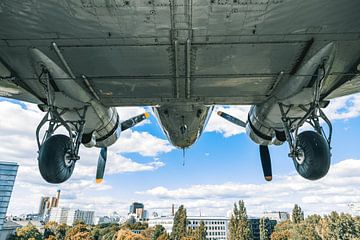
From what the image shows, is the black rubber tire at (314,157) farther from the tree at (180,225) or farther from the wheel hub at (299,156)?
the tree at (180,225)

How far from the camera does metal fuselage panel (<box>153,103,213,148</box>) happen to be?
9.48m

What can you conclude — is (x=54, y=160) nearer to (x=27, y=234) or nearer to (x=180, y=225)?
(x=180, y=225)

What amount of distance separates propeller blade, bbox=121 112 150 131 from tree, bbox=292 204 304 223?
197 feet

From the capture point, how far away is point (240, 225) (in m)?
51.1

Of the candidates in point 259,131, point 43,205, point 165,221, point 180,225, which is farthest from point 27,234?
point 43,205

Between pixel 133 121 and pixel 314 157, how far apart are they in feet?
27.3

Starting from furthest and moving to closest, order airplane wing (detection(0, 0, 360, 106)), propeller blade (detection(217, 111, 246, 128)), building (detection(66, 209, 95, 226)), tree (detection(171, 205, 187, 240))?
1. building (detection(66, 209, 95, 226))
2. tree (detection(171, 205, 187, 240))
3. propeller blade (detection(217, 111, 246, 128))
4. airplane wing (detection(0, 0, 360, 106))

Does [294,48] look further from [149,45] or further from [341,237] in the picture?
[341,237]

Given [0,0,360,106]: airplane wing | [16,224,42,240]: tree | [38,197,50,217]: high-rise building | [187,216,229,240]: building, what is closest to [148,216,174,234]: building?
[187,216,229,240]: building

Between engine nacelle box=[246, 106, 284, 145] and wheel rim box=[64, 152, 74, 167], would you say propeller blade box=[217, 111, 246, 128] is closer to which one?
engine nacelle box=[246, 106, 284, 145]

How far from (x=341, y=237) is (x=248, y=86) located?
48197 mm

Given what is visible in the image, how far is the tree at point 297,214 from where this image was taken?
5990cm

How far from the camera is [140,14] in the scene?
477 cm

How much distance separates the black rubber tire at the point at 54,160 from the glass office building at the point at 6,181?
76.4 metres
